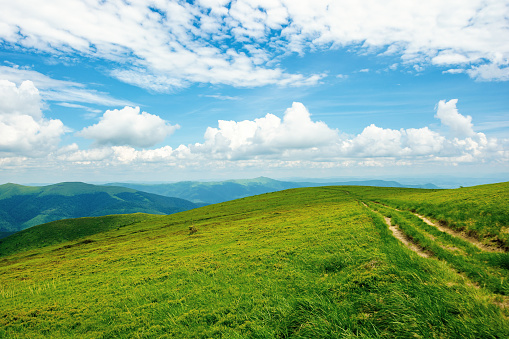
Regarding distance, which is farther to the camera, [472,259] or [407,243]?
[407,243]

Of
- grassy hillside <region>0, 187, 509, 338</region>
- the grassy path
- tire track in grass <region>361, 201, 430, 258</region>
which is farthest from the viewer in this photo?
tire track in grass <region>361, 201, 430, 258</region>

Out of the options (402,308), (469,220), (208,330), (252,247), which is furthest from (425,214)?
(208,330)

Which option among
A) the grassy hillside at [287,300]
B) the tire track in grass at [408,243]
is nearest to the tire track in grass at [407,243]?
the tire track in grass at [408,243]

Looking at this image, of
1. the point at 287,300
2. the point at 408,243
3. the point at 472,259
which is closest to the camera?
the point at 287,300

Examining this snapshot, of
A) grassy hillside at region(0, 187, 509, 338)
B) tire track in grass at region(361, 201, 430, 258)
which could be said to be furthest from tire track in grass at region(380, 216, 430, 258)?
grassy hillside at region(0, 187, 509, 338)

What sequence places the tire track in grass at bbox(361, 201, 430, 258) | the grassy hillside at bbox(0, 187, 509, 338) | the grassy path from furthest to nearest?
1. the tire track in grass at bbox(361, 201, 430, 258)
2. the grassy path
3. the grassy hillside at bbox(0, 187, 509, 338)

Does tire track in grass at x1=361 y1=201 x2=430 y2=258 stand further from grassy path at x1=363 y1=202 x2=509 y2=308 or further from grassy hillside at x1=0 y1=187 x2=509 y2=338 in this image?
grassy hillside at x1=0 y1=187 x2=509 y2=338

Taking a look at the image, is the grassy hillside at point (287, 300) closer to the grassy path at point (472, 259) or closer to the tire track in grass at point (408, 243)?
the grassy path at point (472, 259)

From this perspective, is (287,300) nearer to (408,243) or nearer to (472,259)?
(472,259)

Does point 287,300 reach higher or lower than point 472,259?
lower

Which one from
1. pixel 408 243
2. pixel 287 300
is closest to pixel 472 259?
pixel 408 243

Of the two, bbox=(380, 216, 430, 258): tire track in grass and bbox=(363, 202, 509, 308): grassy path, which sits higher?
bbox=(363, 202, 509, 308): grassy path

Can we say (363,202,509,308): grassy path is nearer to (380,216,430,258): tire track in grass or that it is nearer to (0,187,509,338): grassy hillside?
(380,216,430,258): tire track in grass

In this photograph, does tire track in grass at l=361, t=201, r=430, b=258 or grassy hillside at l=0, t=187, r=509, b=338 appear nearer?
grassy hillside at l=0, t=187, r=509, b=338
